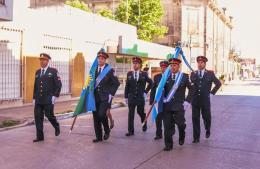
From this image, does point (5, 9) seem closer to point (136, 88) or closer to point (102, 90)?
point (136, 88)

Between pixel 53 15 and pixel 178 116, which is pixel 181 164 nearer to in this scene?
pixel 178 116

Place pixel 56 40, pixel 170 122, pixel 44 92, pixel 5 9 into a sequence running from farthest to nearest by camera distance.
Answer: pixel 56 40
pixel 5 9
pixel 44 92
pixel 170 122

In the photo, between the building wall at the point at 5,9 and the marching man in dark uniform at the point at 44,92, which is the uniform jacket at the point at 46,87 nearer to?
the marching man in dark uniform at the point at 44,92

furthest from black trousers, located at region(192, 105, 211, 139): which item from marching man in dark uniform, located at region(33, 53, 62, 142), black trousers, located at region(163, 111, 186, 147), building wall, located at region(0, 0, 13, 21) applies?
building wall, located at region(0, 0, 13, 21)

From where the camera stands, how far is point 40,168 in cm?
675

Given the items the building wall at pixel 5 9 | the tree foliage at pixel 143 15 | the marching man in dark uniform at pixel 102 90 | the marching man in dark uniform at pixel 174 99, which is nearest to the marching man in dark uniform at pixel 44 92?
the marching man in dark uniform at pixel 102 90

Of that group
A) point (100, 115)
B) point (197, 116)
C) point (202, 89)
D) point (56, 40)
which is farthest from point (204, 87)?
point (56, 40)

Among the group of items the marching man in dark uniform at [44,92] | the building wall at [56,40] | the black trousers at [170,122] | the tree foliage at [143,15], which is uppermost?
the tree foliage at [143,15]

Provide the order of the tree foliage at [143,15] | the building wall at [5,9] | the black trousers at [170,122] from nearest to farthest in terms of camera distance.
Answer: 1. the black trousers at [170,122]
2. the building wall at [5,9]
3. the tree foliage at [143,15]

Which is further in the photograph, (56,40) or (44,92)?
(56,40)

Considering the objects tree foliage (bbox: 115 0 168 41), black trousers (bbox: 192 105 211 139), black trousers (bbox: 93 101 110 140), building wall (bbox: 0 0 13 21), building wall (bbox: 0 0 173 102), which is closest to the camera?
black trousers (bbox: 93 101 110 140)

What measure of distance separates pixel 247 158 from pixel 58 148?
141 inches

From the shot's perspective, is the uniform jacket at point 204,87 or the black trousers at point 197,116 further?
the uniform jacket at point 204,87

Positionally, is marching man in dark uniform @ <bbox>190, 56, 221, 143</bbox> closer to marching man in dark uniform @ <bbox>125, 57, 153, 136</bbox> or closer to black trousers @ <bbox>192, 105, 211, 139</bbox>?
black trousers @ <bbox>192, 105, 211, 139</bbox>
